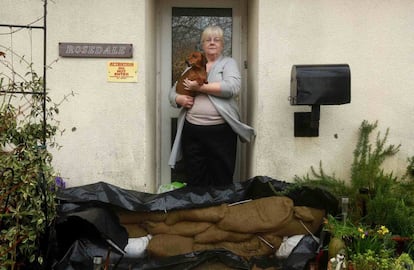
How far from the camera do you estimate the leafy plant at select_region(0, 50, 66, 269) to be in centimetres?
296

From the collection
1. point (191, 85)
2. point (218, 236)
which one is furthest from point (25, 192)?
point (191, 85)

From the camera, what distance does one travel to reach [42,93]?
3.24m

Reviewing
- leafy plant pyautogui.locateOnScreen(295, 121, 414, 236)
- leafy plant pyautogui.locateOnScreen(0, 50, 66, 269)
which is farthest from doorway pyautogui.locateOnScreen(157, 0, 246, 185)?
leafy plant pyautogui.locateOnScreen(0, 50, 66, 269)

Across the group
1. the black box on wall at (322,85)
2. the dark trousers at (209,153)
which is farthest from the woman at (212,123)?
the black box on wall at (322,85)

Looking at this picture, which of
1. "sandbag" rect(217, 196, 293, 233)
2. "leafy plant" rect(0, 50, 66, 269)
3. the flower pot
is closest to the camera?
"leafy plant" rect(0, 50, 66, 269)

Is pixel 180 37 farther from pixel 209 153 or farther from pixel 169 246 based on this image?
pixel 169 246

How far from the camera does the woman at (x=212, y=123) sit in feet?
13.3

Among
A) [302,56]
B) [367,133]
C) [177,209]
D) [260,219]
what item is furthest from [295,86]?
[177,209]

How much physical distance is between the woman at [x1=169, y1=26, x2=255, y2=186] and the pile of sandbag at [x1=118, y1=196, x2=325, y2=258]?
23.4 inches

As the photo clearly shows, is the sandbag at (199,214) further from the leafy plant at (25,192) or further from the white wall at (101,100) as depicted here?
the leafy plant at (25,192)

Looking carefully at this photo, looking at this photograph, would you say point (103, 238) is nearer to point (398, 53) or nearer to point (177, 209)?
point (177, 209)

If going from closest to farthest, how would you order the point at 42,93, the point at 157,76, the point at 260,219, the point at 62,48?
the point at 42,93 < the point at 260,219 < the point at 62,48 < the point at 157,76

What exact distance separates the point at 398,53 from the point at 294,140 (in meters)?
1.22

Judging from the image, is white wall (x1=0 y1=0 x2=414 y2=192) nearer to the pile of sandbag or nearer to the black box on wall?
the black box on wall
